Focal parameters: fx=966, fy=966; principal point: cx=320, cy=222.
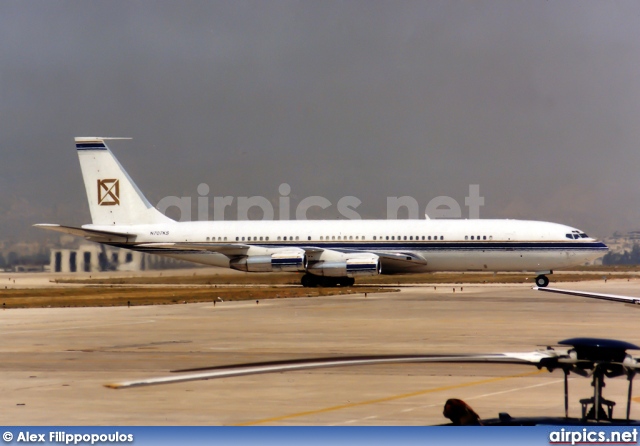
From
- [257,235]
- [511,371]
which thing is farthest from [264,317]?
[257,235]

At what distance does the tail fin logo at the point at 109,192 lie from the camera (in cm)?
6925

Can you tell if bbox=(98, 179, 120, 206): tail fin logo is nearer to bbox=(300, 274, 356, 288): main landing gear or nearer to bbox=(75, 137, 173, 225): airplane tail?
bbox=(75, 137, 173, 225): airplane tail

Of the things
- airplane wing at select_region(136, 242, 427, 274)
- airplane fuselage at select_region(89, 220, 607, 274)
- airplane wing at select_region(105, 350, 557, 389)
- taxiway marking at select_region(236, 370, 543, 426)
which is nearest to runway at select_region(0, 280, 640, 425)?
taxiway marking at select_region(236, 370, 543, 426)

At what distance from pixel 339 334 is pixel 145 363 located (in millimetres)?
8248

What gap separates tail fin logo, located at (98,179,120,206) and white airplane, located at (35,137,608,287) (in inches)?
2.8

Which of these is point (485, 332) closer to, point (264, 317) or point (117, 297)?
point (264, 317)

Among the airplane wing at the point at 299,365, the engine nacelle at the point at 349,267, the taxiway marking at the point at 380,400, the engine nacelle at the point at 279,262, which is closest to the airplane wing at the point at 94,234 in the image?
the engine nacelle at the point at 279,262

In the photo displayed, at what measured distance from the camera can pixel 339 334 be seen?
28.3 m

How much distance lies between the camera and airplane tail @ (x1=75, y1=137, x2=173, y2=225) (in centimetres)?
6881

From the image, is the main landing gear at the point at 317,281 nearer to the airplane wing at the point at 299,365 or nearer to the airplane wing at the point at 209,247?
the airplane wing at the point at 209,247

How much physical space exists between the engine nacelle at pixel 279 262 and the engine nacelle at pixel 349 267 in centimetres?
101

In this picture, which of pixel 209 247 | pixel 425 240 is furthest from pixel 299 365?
pixel 209 247

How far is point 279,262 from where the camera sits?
2370 inches

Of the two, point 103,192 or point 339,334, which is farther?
point 103,192
